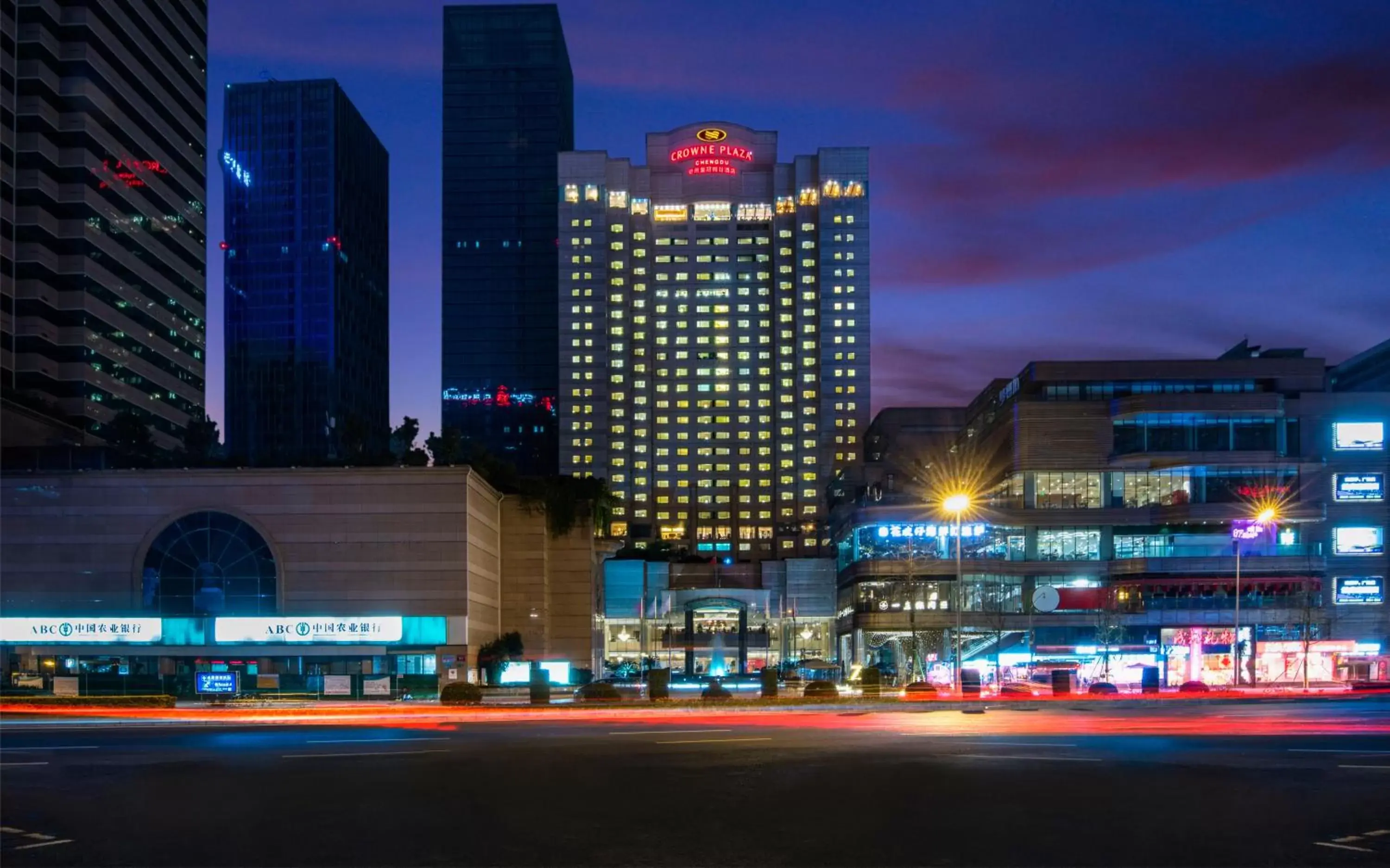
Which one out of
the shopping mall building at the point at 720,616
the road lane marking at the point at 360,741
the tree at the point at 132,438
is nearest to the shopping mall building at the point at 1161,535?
the shopping mall building at the point at 720,616

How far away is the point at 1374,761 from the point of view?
1049 inches

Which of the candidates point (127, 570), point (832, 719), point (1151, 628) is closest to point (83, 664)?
point (127, 570)

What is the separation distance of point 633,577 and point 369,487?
227 ft

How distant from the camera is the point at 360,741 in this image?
34.1m

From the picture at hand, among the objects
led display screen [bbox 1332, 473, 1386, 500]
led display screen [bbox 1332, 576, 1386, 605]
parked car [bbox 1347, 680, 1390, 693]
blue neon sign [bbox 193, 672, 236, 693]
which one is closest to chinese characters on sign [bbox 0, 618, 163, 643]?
blue neon sign [bbox 193, 672, 236, 693]

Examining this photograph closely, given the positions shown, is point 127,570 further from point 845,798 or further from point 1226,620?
point 1226,620

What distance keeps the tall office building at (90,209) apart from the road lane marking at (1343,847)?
379ft

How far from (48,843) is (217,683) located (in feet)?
135

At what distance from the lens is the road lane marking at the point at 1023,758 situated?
87.7ft

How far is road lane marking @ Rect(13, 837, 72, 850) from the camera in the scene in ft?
58.7

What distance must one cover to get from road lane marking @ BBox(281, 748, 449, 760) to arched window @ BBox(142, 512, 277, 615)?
52092mm

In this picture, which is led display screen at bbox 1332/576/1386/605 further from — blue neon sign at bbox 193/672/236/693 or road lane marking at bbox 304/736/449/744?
road lane marking at bbox 304/736/449/744

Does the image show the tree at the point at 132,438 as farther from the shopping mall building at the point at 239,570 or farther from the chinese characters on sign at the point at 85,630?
the chinese characters on sign at the point at 85,630

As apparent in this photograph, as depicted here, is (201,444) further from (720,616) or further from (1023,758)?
(1023,758)
